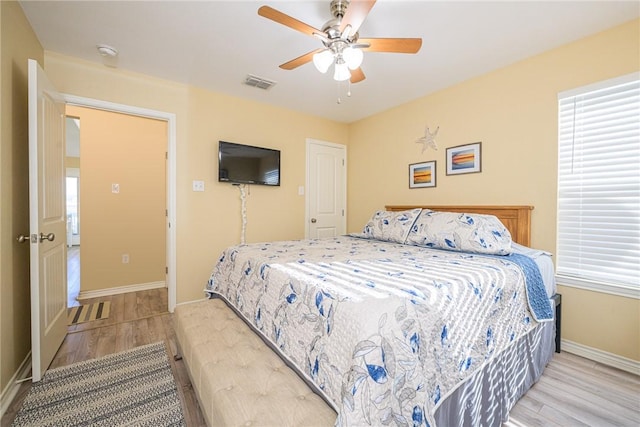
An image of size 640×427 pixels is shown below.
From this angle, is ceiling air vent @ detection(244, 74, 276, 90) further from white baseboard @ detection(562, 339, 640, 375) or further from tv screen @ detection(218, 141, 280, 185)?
white baseboard @ detection(562, 339, 640, 375)

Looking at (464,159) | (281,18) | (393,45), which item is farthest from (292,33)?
(464,159)

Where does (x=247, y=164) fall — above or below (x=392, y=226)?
above

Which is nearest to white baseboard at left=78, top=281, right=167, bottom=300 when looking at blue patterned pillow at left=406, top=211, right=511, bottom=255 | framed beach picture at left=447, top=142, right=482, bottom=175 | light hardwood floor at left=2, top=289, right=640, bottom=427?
light hardwood floor at left=2, top=289, right=640, bottom=427

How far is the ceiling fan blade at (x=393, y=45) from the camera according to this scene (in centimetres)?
169

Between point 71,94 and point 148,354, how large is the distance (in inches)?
93.2

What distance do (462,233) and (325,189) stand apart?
2.32 meters

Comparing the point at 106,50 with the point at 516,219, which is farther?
the point at 516,219

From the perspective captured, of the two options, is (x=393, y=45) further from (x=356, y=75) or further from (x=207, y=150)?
(x=207, y=150)

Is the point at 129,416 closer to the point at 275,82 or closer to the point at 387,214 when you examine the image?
the point at 387,214

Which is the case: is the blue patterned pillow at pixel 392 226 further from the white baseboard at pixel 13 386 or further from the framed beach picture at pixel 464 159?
the white baseboard at pixel 13 386

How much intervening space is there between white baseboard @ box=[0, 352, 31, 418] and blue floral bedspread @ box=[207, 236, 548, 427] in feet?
4.23

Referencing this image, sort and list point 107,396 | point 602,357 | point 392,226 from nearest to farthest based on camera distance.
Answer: point 107,396, point 602,357, point 392,226

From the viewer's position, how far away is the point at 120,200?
3729 mm

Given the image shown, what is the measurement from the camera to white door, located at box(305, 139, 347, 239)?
4105mm
